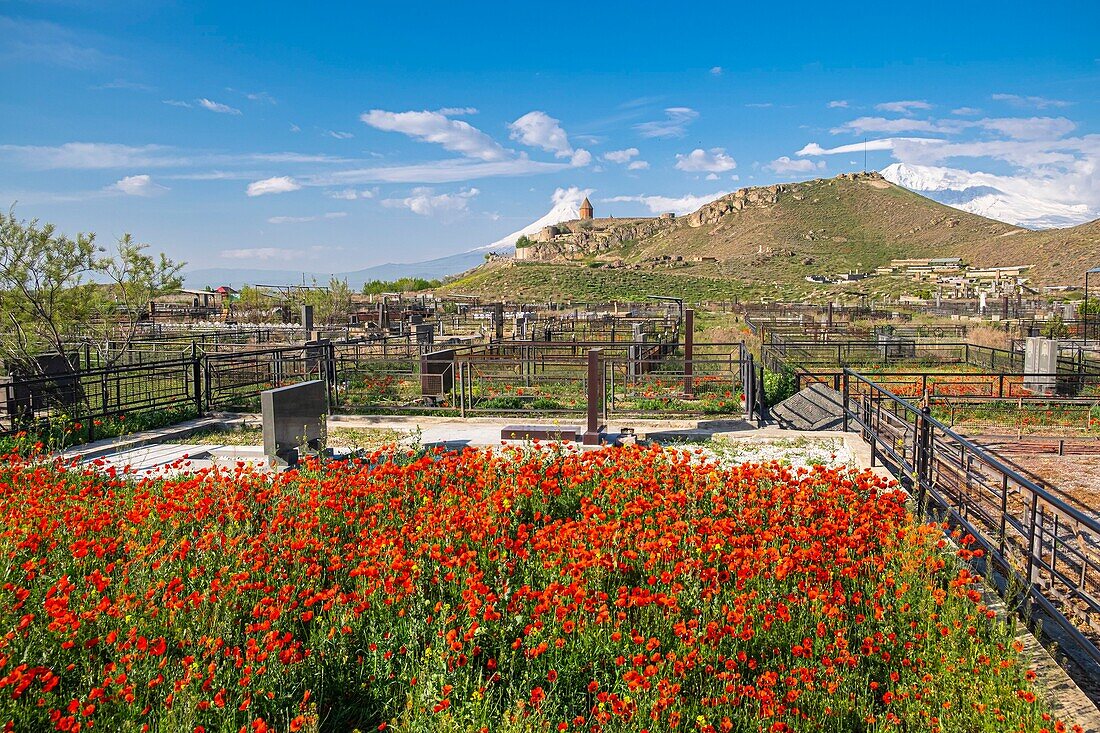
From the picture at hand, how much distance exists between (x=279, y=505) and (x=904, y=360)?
2403 cm

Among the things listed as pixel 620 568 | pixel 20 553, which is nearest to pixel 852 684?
pixel 620 568

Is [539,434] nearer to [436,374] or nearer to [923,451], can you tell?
[436,374]

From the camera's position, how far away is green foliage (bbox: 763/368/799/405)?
15258 mm

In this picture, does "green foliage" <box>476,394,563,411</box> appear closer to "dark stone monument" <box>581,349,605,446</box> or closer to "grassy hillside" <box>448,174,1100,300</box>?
"dark stone monument" <box>581,349,605,446</box>

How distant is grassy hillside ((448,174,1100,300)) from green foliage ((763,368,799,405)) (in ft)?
180

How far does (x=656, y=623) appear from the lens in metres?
4.17

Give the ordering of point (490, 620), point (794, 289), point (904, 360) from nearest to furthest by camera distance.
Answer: point (490, 620) < point (904, 360) < point (794, 289)

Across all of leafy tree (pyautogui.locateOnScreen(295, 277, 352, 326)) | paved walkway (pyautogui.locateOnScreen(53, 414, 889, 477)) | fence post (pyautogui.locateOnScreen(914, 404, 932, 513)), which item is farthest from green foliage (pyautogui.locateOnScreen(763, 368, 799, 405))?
leafy tree (pyautogui.locateOnScreen(295, 277, 352, 326))

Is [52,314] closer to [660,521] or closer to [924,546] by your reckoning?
[660,521]

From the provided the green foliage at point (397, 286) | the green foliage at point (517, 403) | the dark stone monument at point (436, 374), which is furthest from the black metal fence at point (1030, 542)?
the green foliage at point (397, 286)

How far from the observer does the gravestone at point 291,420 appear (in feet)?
29.5

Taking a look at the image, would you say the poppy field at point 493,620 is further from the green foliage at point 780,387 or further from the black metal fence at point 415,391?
the green foliage at point 780,387

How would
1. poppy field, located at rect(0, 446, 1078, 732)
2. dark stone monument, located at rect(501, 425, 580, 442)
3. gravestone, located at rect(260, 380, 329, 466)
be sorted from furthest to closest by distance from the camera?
dark stone monument, located at rect(501, 425, 580, 442) < gravestone, located at rect(260, 380, 329, 466) < poppy field, located at rect(0, 446, 1078, 732)

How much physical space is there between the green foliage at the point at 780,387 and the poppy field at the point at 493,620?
940 centimetres
